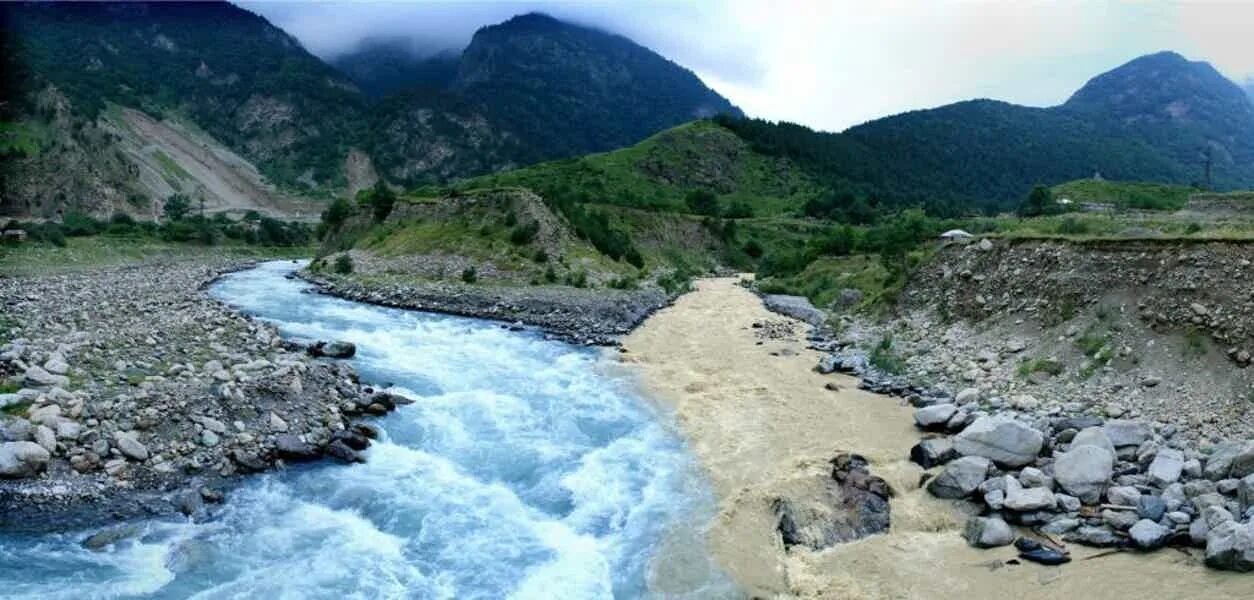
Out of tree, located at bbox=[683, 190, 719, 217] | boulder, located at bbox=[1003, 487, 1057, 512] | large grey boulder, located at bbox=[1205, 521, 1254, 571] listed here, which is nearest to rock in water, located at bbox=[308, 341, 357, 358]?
boulder, located at bbox=[1003, 487, 1057, 512]

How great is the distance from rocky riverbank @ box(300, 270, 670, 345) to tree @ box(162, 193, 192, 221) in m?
79.3

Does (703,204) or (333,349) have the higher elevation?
(703,204)

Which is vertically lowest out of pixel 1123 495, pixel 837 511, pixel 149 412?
pixel 837 511

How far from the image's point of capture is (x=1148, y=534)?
12.2m

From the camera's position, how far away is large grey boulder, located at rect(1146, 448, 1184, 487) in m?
13.9

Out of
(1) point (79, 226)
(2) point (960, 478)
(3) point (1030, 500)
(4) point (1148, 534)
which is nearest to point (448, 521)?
(2) point (960, 478)

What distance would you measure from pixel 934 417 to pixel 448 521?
12529 millimetres

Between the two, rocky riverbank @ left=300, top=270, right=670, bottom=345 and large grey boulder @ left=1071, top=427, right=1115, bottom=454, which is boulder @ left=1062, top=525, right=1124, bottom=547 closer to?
large grey boulder @ left=1071, top=427, right=1115, bottom=454

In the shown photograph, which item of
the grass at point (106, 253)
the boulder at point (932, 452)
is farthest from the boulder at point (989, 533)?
the grass at point (106, 253)

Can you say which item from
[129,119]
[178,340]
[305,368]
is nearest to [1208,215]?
[305,368]

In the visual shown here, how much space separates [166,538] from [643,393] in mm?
14284

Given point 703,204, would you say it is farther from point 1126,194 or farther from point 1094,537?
point 1094,537

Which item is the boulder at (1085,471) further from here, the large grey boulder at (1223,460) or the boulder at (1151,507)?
the large grey boulder at (1223,460)

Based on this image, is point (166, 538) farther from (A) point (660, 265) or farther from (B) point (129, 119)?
(B) point (129, 119)
